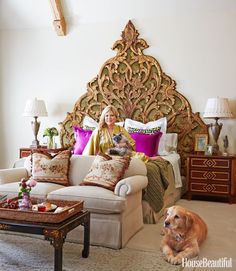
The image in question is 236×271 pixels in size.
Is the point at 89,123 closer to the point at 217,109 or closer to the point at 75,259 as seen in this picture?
the point at 217,109

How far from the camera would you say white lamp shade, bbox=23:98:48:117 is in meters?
5.94

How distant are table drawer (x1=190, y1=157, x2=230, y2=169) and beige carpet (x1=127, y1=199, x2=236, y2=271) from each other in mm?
573

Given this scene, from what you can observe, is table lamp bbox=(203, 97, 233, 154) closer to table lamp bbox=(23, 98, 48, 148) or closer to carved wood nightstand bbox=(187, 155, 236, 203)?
carved wood nightstand bbox=(187, 155, 236, 203)

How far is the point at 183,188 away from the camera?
5.41 m

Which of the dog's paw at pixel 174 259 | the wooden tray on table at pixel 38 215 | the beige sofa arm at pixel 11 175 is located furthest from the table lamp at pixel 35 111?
the dog's paw at pixel 174 259

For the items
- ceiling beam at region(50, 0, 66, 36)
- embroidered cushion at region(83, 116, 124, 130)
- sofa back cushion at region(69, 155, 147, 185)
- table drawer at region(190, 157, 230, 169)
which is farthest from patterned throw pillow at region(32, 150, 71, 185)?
ceiling beam at region(50, 0, 66, 36)

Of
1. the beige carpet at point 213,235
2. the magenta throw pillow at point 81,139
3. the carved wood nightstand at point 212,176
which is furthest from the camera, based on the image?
the magenta throw pillow at point 81,139

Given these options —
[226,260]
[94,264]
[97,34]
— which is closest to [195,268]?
[226,260]

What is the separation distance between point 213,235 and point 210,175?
159 centimetres

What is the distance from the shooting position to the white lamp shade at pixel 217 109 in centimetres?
503

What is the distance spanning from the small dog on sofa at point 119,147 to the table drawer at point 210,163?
1.22 m

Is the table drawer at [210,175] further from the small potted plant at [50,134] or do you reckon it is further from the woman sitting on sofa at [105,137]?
the small potted plant at [50,134]

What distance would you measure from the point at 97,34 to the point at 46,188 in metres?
3.43

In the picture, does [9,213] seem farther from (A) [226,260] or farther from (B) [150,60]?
(B) [150,60]
